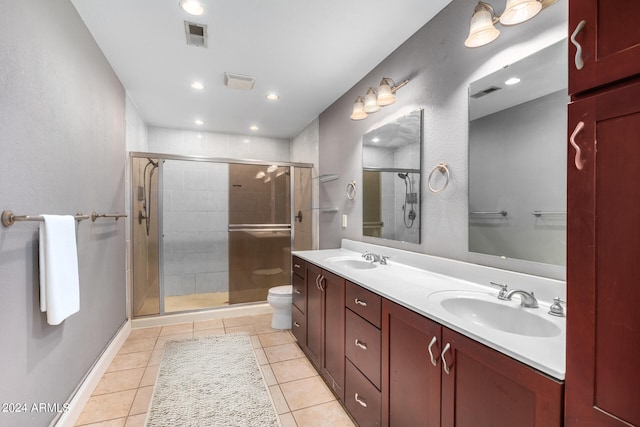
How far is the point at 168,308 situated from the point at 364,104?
3.02m

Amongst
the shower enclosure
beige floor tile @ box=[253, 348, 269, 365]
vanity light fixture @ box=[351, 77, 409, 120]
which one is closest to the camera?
vanity light fixture @ box=[351, 77, 409, 120]

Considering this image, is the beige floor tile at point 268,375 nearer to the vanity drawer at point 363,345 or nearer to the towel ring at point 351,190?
the vanity drawer at point 363,345

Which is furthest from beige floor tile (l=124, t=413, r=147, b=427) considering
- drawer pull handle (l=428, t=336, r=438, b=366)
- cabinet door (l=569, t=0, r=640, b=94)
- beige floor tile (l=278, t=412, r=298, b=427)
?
cabinet door (l=569, t=0, r=640, b=94)

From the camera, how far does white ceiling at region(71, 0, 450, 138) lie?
176 cm

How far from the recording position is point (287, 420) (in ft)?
5.52

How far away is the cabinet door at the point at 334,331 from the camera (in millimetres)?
1776

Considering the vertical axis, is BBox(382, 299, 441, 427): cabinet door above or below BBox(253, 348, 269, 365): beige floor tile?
above

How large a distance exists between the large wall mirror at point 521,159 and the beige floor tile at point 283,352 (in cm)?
169

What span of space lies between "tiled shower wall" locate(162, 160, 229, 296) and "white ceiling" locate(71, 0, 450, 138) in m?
0.94

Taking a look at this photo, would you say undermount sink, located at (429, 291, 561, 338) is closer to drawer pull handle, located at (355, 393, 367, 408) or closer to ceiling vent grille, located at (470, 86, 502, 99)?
drawer pull handle, located at (355, 393, 367, 408)

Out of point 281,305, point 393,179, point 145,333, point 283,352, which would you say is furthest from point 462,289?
point 145,333

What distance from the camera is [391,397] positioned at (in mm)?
1311

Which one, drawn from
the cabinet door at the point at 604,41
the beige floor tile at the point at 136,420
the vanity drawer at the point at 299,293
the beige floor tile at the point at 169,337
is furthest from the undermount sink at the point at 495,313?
the beige floor tile at the point at 169,337

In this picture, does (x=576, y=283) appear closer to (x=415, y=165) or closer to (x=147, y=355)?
(x=415, y=165)
